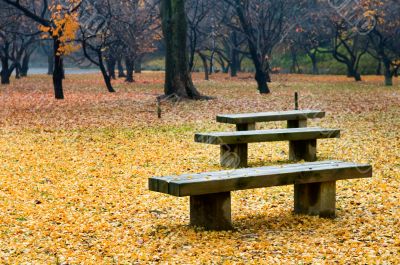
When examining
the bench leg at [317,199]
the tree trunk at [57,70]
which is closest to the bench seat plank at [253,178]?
the bench leg at [317,199]

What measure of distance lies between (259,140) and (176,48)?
615 inches

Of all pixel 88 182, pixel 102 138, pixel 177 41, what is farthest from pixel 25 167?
pixel 177 41

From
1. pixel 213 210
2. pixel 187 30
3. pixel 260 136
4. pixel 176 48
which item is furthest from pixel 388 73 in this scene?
pixel 213 210

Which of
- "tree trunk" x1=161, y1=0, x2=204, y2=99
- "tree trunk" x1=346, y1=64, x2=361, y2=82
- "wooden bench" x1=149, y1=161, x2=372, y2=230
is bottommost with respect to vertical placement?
"tree trunk" x1=346, y1=64, x2=361, y2=82

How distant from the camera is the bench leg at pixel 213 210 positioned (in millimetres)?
8359

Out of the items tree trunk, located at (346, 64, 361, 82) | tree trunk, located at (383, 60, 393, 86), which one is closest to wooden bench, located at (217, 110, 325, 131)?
tree trunk, located at (383, 60, 393, 86)

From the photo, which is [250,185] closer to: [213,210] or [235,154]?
[213,210]

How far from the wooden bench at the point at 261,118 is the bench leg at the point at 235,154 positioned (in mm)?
1580

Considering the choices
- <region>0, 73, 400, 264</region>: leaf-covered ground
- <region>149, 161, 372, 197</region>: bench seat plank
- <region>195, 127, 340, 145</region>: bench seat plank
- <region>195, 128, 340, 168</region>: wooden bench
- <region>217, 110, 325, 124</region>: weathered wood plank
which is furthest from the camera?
<region>217, 110, 325, 124</region>: weathered wood plank

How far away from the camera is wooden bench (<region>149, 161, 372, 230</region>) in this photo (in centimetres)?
805

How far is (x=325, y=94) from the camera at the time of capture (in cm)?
3228

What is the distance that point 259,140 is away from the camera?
12.3m

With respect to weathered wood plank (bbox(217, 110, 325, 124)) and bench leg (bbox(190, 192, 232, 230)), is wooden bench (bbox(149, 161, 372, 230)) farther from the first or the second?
weathered wood plank (bbox(217, 110, 325, 124))

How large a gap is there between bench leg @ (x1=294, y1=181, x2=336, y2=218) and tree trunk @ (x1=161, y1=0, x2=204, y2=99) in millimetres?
18696
